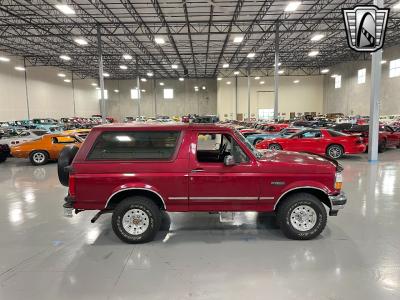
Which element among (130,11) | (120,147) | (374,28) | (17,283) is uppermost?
(130,11)

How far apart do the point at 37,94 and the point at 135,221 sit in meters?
38.0

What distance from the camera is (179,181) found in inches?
183

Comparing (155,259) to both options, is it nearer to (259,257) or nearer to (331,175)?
(259,257)

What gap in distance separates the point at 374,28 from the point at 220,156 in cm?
748

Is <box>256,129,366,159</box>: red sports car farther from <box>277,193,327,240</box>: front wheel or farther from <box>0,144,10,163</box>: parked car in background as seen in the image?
<box>0,144,10,163</box>: parked car in background

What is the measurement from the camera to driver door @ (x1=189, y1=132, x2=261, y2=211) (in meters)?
4.66

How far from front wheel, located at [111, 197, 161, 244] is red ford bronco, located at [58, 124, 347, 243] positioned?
0.01 m

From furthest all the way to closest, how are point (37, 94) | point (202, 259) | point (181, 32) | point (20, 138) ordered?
point (37, 94)
point (181, 32)
point (20, 138)
point (202, 259)

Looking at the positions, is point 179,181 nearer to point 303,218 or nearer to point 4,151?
point 303,218

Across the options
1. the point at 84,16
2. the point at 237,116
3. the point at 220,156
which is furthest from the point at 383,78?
the point at 220,156

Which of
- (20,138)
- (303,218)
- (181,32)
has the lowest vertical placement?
(303,218)

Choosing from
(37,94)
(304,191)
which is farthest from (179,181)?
(37,94)

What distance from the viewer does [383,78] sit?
1195 inches

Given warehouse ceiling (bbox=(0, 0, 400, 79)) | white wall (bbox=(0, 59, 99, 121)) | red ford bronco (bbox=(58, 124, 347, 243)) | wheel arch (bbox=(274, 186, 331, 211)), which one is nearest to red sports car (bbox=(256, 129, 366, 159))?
wheel arch (bbox=(274, 186, 331, 211))
